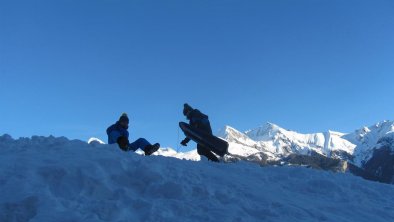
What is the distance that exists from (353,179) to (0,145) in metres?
8.59

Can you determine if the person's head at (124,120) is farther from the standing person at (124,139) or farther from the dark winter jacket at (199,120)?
the dark winter jacket at (199,120)

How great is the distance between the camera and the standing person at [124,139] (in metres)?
14.2

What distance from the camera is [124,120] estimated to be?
1491 cm

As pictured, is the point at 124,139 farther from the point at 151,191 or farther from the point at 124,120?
the point at 151,191

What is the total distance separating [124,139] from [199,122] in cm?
341

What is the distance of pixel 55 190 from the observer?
7535 mm

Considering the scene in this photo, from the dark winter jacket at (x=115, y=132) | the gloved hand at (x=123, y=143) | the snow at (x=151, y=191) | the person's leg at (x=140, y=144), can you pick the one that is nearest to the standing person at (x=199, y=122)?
the person's leg at (x=140, y=144)

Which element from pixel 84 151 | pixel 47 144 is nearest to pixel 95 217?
pixel 84 151

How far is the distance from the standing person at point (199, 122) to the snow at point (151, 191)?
478cm

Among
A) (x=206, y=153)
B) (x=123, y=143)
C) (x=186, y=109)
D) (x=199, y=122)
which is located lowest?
(x=123, y=143)

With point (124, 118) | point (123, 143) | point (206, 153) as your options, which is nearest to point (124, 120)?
point (124, 118)

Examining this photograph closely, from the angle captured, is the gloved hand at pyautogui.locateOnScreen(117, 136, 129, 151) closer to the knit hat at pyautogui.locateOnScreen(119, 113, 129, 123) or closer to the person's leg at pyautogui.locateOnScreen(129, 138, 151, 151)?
the person's leg at pyautogui.locateOnScreen(129, 138, 151, 151)

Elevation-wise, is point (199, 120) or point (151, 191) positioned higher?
point (199, 120)

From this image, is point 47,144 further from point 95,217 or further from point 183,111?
point 183,111
